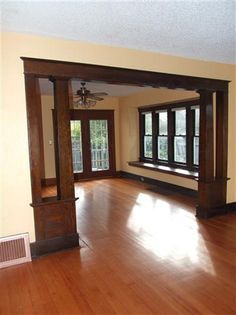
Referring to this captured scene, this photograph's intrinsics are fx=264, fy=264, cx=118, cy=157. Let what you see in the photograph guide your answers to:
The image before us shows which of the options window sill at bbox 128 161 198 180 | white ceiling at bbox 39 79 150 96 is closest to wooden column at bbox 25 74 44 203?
white ceiling at bbox 39 79 150 96

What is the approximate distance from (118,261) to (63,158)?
1.37 m

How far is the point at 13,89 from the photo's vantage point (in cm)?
290

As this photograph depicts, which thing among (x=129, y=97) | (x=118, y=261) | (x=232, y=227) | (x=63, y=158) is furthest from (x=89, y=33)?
(x=129, y=97)

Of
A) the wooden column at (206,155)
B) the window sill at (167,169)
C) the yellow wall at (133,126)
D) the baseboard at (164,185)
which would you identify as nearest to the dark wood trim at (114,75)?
the wooden column at (206,155)

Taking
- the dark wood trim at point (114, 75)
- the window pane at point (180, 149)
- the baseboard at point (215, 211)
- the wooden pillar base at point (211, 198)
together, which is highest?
the dark wood trim at point (114, 75)

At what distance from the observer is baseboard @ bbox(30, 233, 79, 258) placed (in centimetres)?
312

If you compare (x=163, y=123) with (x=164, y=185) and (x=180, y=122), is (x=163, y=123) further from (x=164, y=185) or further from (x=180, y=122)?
(x=164, y=185)

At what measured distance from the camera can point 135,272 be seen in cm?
274

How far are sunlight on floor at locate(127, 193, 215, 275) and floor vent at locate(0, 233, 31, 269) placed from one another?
1.43m

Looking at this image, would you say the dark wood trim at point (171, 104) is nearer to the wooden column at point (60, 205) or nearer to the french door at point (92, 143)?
the french door at point (92, 143)

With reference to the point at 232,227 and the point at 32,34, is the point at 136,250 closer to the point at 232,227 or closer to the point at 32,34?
the point at 232,227

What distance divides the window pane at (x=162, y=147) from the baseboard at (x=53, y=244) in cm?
396

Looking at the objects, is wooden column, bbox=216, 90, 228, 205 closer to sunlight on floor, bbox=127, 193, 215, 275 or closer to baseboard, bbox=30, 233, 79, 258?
sunlight on floor, bbox=127, 193, 215, 275

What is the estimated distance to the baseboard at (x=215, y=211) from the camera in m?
4.32
